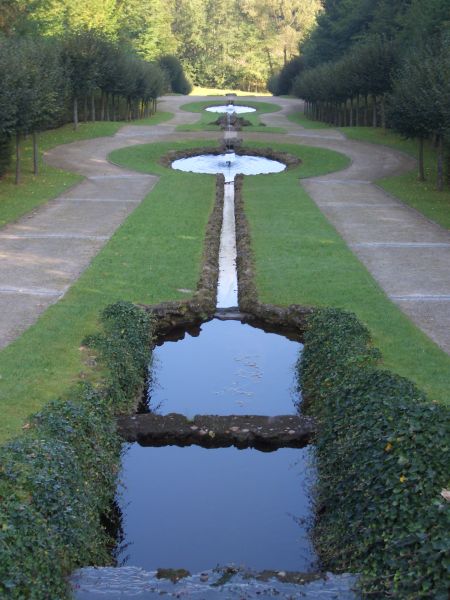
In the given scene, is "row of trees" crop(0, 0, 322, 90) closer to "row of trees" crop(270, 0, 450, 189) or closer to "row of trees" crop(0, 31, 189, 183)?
"row of trees" crop(270, 0, 450, 189)

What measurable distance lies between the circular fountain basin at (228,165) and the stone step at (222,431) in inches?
983

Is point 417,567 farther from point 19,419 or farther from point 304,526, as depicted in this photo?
point 19,419

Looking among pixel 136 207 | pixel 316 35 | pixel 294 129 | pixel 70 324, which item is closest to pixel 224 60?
pixel 316 35

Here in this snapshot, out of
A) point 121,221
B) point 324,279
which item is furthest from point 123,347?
point 121,221

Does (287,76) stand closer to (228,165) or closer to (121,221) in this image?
(228,165)

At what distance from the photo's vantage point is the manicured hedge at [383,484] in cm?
737

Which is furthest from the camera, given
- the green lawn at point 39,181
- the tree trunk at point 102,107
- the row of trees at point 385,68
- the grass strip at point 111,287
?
the tree trunk at point 102,107

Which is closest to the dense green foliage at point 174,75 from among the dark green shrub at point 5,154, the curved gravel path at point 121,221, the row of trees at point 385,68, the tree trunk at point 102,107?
the row of trees at point 385,68

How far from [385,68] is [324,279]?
106 ft

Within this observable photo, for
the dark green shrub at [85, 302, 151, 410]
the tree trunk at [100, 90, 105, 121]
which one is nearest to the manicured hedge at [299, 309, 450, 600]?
the dark green shrub at [85, 302, 151, 410]

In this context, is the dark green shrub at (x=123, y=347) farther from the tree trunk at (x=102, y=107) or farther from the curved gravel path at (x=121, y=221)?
the tree trunk at (x=102, y=107)

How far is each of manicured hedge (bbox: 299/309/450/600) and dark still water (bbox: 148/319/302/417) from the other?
151 cm

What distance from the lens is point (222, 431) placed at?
11805mm

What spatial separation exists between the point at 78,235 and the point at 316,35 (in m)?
56.2
